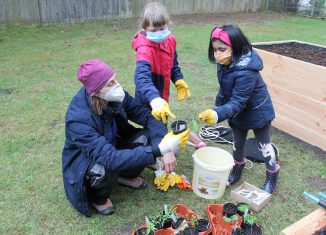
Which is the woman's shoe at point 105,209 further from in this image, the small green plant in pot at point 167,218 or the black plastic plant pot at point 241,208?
the black plastic plant pot at point 241,208

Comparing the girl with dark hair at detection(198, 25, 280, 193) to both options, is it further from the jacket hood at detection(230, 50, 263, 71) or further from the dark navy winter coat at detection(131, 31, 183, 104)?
the dark navy winter coat at detection(131, 31, 183, 104)

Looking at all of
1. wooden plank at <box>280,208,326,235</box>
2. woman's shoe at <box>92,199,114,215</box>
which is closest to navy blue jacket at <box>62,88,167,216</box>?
woman's shoe at <box>92,199,114,215</box>

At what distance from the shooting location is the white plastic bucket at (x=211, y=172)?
9.03 feet

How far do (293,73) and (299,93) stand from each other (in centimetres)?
23

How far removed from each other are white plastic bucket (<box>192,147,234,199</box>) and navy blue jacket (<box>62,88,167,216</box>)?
1.38 ft

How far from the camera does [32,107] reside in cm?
460

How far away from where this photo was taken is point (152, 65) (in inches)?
117

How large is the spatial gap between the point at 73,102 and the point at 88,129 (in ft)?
0.85

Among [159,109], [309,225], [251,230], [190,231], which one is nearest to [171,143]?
[159,109]

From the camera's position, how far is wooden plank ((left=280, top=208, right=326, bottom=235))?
1435 millimetres

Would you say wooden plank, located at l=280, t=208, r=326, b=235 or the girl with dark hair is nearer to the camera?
wooden plank, located at l=280, t=208, r=326, b=235

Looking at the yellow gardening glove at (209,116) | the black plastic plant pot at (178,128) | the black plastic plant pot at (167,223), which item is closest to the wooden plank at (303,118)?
the yellow gardening glove at (209,116)

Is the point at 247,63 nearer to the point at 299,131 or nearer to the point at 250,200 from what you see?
the point at 250,200

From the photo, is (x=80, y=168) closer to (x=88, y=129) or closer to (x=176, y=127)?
(x=88, y=129)
